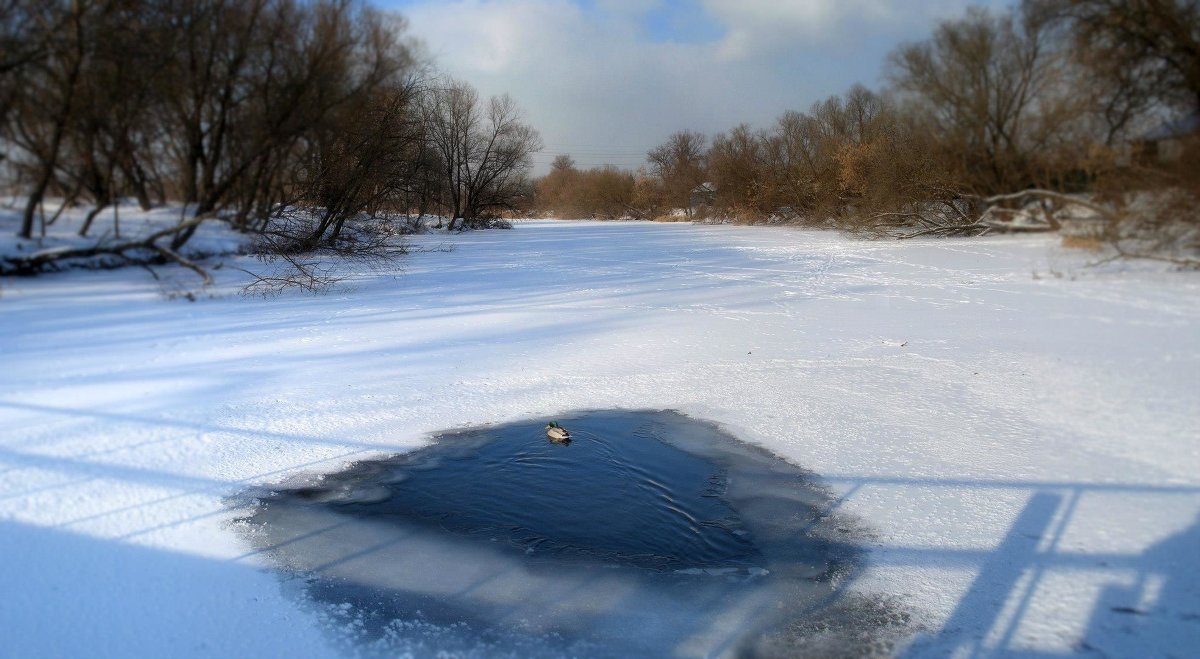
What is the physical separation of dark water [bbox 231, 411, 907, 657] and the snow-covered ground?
240mm

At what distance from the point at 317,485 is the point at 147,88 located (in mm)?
6181

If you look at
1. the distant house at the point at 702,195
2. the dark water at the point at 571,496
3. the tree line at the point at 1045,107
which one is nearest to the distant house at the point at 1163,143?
the tree line at the point at 1045,107

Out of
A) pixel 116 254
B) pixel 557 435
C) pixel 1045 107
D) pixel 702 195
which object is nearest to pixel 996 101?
pixel 1045 107

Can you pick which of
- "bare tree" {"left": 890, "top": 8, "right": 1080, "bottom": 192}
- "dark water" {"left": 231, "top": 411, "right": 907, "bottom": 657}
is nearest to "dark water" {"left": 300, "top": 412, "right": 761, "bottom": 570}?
"dark water" {"left": 231, "top": 411, "right": 907, "bottom": 657}

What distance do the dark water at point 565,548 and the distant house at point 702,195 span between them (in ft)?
151

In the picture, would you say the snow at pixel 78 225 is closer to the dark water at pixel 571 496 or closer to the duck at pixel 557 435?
the dark water at pixel 571 496

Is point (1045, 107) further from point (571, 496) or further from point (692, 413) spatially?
point (571, 496)

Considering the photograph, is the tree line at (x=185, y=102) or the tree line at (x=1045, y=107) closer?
the tree line at (x=1045, y=107)

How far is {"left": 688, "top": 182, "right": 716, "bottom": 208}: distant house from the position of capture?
1992 inches

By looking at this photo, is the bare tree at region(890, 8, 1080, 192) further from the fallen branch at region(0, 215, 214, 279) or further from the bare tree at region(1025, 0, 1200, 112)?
the fallen branch at region(0, 215, 214, 279)

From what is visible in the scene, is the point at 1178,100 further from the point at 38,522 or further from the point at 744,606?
the point at 38,522

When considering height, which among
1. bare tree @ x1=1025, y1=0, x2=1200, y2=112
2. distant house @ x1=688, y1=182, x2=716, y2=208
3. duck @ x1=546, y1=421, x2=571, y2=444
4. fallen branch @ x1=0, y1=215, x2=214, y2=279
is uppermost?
distant house @ x1=688, y1=182, x2=716, y2=208

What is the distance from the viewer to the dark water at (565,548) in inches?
116

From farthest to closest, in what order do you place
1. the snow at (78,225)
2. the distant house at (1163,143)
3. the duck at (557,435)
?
the snow at (78,225) → the distant house at (1163,143) → the duck at (557,435)
